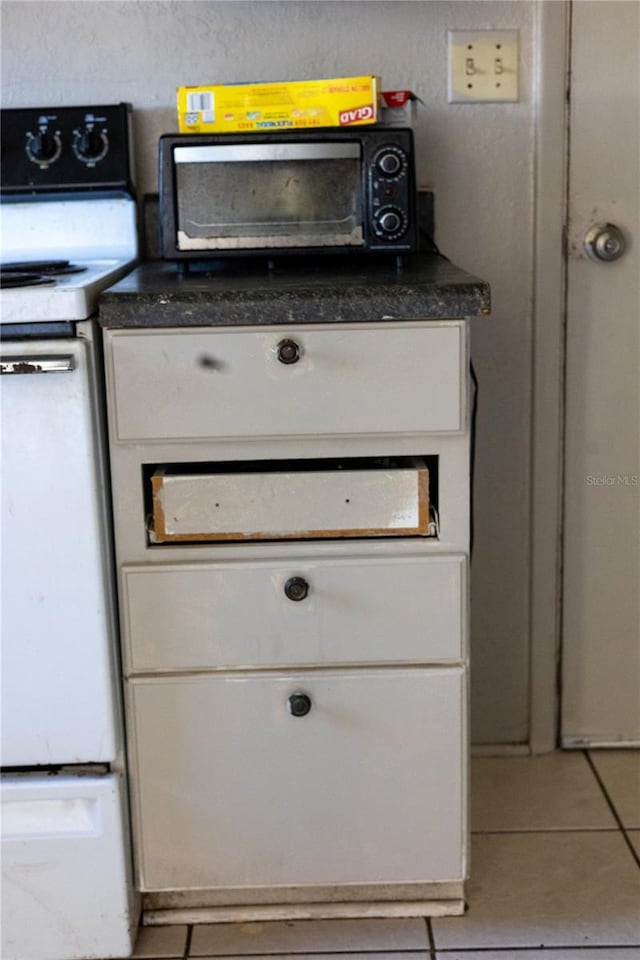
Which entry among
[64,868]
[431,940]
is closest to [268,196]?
[64,868]

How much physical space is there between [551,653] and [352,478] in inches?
29.8

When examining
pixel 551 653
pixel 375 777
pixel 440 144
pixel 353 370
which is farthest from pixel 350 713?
pixel 440 144

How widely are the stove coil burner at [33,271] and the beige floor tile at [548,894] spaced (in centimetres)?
104

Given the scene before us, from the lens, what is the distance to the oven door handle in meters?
1.35

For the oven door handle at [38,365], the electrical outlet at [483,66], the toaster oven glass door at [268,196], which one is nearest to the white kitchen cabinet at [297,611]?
the oven door handle at [38,365]

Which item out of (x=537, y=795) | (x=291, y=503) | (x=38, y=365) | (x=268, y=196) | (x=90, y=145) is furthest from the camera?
(x=537, y=795)

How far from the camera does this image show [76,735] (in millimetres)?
1480

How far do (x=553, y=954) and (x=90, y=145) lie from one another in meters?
1.38

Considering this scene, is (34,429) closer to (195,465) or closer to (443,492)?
(195,465)

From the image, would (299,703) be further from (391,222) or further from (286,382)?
(391,222)

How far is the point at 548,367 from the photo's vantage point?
6.32ft

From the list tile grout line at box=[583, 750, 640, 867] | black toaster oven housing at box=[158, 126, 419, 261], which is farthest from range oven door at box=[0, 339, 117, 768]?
tile grout line at box=[583, 750, 640, 867]

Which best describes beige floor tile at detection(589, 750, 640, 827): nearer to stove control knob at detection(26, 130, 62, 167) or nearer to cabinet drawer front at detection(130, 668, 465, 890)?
cabinet drawer front at detection(130, 668, 465, 890)

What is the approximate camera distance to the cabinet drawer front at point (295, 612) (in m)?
1.48
